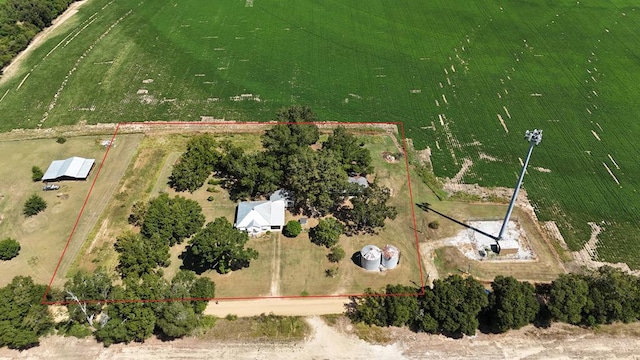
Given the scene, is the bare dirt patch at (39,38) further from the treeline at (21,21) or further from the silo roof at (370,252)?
the silo roof at (370,252)

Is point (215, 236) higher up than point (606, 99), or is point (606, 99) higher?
point (215, 236)

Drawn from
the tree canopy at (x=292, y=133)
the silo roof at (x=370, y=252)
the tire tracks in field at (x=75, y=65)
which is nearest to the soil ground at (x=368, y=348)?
the silo roof at (x=370, y=252)

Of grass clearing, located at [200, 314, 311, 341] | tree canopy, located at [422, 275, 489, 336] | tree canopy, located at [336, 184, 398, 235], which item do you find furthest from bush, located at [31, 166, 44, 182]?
tree canopy, located at [422, 275, 489, 336]

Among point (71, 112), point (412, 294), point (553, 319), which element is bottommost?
point (553, 319)

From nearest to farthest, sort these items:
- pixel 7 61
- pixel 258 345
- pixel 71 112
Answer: pixel 258 345 < pixel 71 112 < pixel 7 61

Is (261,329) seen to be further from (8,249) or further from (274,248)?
(8,249)

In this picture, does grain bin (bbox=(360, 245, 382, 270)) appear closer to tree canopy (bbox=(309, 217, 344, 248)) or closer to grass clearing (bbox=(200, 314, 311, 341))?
tree canopy (bbox=(309, 217, 344, 248))

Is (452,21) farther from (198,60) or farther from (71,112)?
(71,112)

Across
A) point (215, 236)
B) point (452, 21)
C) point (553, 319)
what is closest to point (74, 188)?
point (215, 236)
